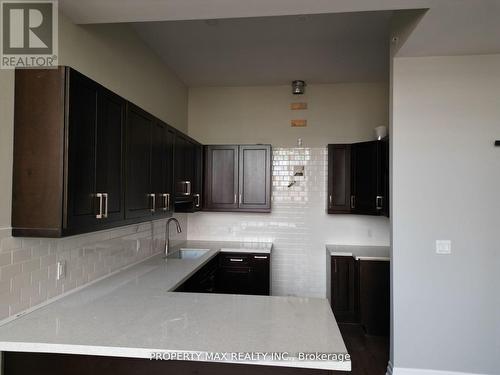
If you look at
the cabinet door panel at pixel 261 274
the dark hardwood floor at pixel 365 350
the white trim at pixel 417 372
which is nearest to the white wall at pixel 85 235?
the cabinet door panel at pixel 261 274

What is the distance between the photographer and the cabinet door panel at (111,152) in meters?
1.79

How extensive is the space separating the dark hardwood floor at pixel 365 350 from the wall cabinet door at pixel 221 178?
204 cm

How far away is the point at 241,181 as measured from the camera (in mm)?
4051

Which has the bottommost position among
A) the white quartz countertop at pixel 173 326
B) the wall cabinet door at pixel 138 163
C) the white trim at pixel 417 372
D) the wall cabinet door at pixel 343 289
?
the white trim at pixel 417 372

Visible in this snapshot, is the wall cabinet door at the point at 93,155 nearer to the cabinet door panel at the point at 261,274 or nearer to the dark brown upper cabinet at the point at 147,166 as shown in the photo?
the dark brown upper cabinet at the point at 147,166

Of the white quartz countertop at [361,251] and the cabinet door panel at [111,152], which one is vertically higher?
the cabinet door panel at [111,152]

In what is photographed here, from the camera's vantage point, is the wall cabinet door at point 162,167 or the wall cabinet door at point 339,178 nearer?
the wall cabinet door at point 162,167

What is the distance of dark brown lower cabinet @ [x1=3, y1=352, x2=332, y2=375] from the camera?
4.72 ft

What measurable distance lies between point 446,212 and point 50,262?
9.67ft

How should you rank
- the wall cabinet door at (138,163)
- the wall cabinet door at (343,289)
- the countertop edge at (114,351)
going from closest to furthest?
the countertop edge at (114,351)
the wall cabinet door at (138,163)
the wall cabinet door at (343,289)

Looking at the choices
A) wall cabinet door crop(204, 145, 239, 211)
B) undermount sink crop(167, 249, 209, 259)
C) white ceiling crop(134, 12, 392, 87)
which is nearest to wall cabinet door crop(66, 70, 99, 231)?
white ceiling crop(134, 12, 392, 87)

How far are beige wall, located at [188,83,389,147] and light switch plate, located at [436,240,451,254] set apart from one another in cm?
196

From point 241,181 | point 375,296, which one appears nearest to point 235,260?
point 241,181

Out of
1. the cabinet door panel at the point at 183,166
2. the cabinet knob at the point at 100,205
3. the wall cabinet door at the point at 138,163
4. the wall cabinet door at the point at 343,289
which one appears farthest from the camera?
the wall cabinet door at the point at 343,289
